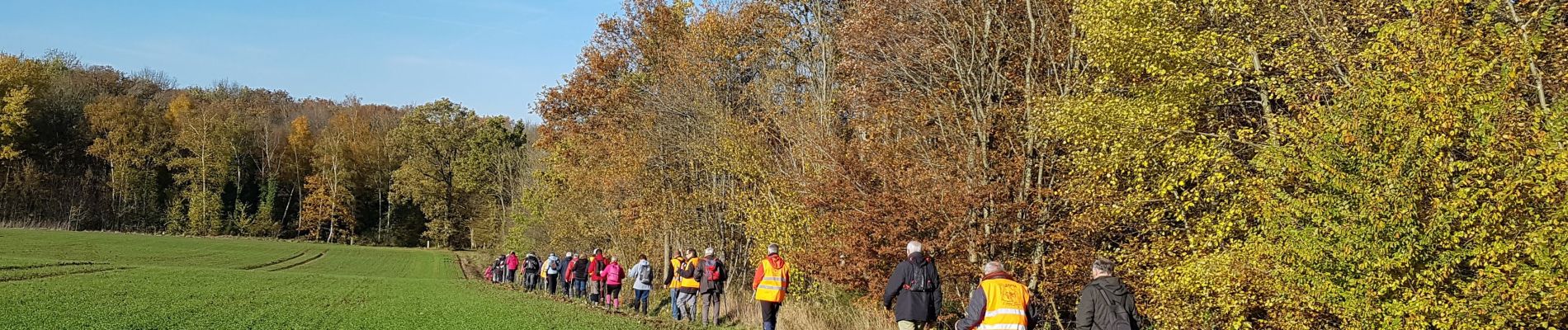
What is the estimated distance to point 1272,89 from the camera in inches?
531

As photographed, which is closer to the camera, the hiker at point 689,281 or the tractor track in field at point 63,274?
the hiker at point 689,281

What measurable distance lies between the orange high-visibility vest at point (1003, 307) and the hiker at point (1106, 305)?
48cm

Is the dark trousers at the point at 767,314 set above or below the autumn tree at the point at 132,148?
below

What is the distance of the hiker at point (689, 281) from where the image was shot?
683 inches

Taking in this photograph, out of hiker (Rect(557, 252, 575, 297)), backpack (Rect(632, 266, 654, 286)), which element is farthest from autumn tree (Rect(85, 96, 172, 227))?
backpack (Rect(632, 266, 654, 286))

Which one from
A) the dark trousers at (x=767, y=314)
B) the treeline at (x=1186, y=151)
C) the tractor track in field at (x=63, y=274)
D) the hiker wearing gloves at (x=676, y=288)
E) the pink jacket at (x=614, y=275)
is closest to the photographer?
the treeline at (x=1186, y=151)

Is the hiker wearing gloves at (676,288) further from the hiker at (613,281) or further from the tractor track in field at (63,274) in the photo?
the tractor track in field at (63,274)

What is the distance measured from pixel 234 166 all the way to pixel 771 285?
76222 millimetres

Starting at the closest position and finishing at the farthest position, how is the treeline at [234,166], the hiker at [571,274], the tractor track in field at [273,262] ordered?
1. the hiker at [571,274]
2. the tractor track in field at [273,262]
3. the treeline at [234,166]

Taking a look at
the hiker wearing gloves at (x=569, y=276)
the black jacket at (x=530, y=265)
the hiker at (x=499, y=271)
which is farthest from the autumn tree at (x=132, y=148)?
the hiker wearing gloves at (x=569, y=276)

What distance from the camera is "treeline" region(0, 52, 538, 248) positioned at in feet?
232

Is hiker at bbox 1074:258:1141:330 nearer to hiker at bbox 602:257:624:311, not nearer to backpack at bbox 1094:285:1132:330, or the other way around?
Answer: backpack at bbox 1094:285:1132:330

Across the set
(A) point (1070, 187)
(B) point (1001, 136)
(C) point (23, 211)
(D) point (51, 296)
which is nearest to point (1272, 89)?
(A) point (1070, 187)

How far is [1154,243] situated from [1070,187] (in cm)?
183
